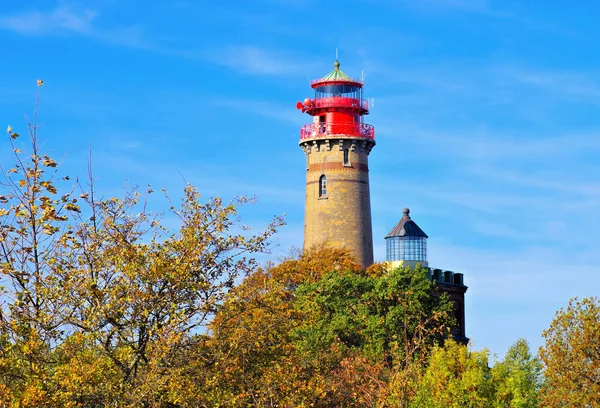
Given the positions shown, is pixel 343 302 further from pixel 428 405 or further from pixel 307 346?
pixel 428 405

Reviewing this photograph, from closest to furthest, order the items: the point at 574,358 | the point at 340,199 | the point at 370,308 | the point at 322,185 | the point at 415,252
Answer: the point at 574,358 → the point at 370,308 → the point at 340,199 → the point at 322,185 → the point at 415,252

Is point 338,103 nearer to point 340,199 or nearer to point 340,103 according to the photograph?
point 340,103

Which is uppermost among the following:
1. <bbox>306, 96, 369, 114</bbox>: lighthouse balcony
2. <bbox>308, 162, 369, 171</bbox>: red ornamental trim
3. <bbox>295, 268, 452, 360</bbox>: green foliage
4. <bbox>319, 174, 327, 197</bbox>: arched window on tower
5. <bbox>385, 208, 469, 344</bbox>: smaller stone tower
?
<bbox>306, 96, 369, 114</bbox>: lighthouse balcony

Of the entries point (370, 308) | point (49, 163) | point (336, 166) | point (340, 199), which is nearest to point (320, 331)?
point (370, 308)

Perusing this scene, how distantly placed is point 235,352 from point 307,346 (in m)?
22.7

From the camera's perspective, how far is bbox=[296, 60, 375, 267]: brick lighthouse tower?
67.2 m

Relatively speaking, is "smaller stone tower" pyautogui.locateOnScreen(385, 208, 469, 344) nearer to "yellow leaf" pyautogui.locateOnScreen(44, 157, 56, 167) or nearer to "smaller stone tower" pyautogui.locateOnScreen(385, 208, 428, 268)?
"smaller stone tower" pyautogui.locateOnScreen(385, 208, 428, 268)

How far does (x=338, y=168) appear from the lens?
68.1 meters

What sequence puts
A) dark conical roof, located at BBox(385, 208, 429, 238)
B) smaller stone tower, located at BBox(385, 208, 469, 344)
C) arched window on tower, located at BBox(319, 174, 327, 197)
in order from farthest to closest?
dark conical roof, located at BBox(385, 208, 429, 238)
smaller stone tower, located at BBox(385, 208, 469, 344)
arched window on tower, located at BBox(319, 174, 327, 197)

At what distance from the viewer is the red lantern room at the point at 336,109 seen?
226ft

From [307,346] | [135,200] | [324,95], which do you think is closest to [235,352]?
[135,200]

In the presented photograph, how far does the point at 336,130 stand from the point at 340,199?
4.76 meters

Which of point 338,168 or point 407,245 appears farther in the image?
point 407,245

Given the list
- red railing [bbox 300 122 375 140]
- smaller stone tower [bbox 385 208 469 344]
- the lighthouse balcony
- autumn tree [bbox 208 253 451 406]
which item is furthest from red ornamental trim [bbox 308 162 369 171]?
smaller stone tower [bbox 385 208 469 344]
